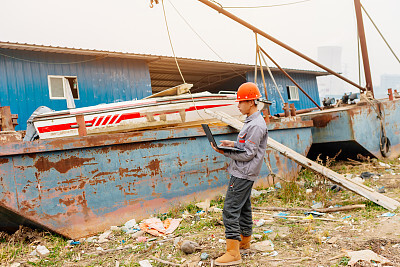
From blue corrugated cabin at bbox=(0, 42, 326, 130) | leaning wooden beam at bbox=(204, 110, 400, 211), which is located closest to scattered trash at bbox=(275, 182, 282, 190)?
leaning wooden beam at bbox=(204, 110, 400, 211)

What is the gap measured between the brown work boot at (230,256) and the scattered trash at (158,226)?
1.19 metres

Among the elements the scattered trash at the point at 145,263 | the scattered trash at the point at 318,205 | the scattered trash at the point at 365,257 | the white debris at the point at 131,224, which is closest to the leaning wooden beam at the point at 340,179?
the scattered trash at the point at 318,205

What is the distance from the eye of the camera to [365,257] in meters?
2.80

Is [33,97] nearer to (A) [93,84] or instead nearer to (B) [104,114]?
(A) [93,84]

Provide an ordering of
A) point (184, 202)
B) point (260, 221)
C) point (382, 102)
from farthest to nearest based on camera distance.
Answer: point (382, 102)
point (184, 202)
point (260, 221)

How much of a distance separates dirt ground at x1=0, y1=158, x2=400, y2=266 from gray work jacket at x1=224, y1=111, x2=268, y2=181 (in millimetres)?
837

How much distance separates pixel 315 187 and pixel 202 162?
2.01 meters

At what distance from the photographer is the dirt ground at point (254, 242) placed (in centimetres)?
309

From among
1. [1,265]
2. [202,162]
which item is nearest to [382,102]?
[202,162]

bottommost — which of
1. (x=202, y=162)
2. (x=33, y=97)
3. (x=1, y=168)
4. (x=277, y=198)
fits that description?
(x=277, y=198)

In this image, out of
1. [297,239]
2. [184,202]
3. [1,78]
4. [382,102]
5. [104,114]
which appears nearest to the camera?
[297,239]

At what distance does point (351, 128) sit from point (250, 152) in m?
6.06

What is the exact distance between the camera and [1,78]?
7863 millimetres

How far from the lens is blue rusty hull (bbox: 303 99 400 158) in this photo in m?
8.11
